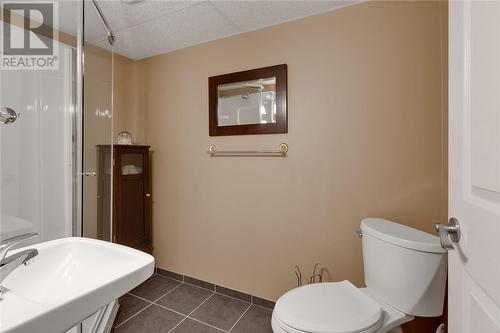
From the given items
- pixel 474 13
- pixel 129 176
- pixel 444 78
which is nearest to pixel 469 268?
pixel 474 13

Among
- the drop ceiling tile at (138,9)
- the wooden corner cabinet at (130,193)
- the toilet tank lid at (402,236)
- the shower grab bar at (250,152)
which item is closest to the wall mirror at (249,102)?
the shower grab bar at (250,152)

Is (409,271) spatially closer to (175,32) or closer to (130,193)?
(130,193)

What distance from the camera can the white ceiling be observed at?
5.15ft

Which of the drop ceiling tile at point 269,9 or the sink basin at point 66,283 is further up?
the drop ceiling tile at point 269,9

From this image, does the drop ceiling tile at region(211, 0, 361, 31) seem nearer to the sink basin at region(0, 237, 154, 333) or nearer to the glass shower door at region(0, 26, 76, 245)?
the glass shower door at region(0, 26, 76, 245)

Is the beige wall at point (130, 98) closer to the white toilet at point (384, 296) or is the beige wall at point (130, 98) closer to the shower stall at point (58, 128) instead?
the shower stall at point (58, 128)

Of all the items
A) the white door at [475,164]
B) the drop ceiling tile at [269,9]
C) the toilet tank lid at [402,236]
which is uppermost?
the drop ceiling tile at [269,9]

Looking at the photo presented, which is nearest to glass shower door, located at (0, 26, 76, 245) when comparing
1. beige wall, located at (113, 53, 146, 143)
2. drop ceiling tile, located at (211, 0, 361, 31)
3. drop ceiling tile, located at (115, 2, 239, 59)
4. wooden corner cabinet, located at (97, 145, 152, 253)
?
wooden corner cabinet, located at (97, 145, 152, 253)

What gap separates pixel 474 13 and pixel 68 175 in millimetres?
2154

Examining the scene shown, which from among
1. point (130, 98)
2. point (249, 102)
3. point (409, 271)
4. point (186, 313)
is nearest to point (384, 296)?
point (409, 271)

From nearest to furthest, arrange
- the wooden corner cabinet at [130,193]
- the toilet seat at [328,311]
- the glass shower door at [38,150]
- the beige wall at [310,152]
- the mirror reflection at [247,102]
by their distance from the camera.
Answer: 1. the toilet seat at [328,311]
2. the glass shower door at [38,150]
3. the beige wall at [310,152]
4. the mirror reflection at [247,102]
5. the wooden corner cabinet at [130,193]

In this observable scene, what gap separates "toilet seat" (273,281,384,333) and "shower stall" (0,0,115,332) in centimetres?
110

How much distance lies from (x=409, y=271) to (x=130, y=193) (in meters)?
2.05

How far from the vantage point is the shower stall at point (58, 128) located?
1322 mm
